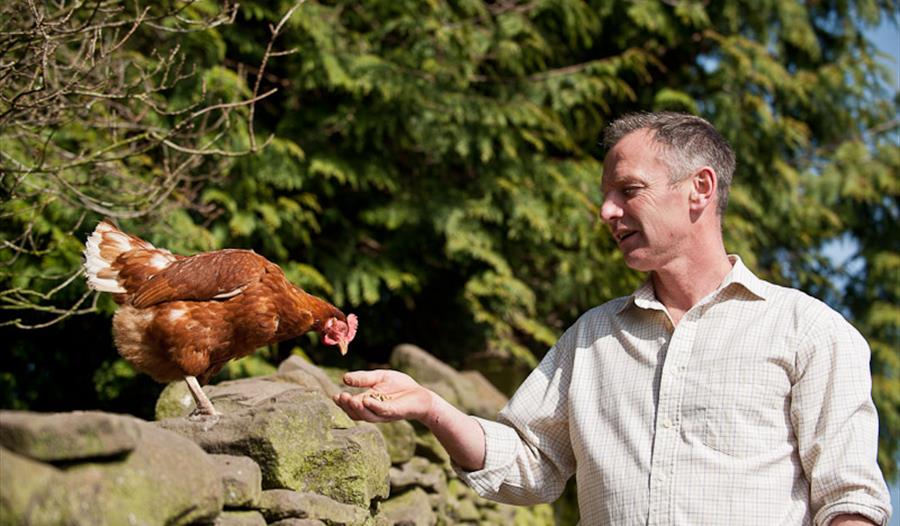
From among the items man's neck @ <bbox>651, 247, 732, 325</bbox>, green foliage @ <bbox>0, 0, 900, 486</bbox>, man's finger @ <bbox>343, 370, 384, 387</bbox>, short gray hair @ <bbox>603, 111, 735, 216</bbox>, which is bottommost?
green foliage @ <bbox>0, 0, 900, 486</bbox>

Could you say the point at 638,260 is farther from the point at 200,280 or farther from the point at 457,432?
the point at 200,280

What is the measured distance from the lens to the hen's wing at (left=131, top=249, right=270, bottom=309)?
333cm

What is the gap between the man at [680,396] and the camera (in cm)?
233

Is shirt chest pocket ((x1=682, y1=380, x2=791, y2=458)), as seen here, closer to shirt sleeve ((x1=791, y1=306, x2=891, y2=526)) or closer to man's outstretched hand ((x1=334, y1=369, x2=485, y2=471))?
shirt sleeve ((x1=791, y1=306, x2=891, y2=526))

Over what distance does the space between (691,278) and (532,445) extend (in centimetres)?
62

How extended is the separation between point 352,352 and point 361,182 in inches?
50.1

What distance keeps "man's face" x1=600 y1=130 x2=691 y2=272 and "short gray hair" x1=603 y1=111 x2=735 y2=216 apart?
0.10ft

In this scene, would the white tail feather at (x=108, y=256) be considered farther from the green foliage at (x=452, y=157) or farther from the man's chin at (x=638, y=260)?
the man's chin at (x=638, y=260)

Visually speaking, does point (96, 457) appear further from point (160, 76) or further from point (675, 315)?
point (160, 76)

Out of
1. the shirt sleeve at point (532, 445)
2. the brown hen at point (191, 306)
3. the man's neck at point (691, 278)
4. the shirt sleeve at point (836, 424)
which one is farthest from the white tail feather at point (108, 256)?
the shirt sleeve at point (836, 424)

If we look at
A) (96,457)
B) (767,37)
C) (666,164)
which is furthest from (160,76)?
(767,37)

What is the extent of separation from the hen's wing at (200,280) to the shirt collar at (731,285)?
4.34 feet

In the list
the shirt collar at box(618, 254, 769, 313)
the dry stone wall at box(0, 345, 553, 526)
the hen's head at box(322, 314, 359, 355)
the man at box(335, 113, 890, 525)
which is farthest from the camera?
the hen's head at box(322, 314, 359, 355)

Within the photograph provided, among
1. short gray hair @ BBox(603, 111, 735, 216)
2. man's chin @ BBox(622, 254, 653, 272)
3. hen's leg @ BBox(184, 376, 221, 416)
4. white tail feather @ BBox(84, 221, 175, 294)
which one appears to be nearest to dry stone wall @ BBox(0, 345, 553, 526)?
hen's leg @ BBox(184, 376, 221, 416)
